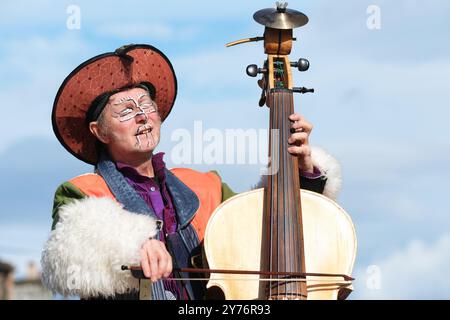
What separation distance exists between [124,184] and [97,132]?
0.41 metres

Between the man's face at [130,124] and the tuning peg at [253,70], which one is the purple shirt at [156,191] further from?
the tuning peg at [253,70]

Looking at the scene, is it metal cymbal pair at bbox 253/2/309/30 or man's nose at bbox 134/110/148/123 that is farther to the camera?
man's nose at bbox 134/110/148/123

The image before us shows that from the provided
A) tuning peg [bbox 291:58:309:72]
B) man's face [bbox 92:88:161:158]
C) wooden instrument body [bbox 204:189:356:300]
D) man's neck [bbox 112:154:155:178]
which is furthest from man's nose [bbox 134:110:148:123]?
tuning peg [bbox 291:58:309:72]

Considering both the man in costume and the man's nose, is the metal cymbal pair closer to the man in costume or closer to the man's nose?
the man in costume

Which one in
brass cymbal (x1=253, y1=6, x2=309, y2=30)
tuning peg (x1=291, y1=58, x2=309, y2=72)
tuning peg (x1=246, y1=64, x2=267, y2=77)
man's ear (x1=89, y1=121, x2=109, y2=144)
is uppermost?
brass cymbal (x1=253, y1=6, x2=309, y2=30)

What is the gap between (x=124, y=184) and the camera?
5.88 metres

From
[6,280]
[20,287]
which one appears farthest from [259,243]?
[20,287]

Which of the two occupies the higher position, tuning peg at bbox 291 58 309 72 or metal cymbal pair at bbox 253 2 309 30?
metal cymbal pair at bbox 253 2 309 30

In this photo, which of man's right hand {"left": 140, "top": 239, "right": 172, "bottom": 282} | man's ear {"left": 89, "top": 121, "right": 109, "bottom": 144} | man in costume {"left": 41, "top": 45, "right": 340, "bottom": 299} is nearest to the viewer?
man's right hand {"left": 140, "top": 239, "right": 172, "bottom": 282}

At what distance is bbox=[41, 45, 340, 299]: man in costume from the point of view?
5.24m

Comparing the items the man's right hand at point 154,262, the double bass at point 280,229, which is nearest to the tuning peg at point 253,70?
the double bass at point 280,229

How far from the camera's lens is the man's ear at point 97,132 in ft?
19.9

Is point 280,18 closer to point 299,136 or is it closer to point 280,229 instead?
→ point 299,136

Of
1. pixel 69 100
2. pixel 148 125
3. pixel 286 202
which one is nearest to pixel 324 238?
pixel 286 202
